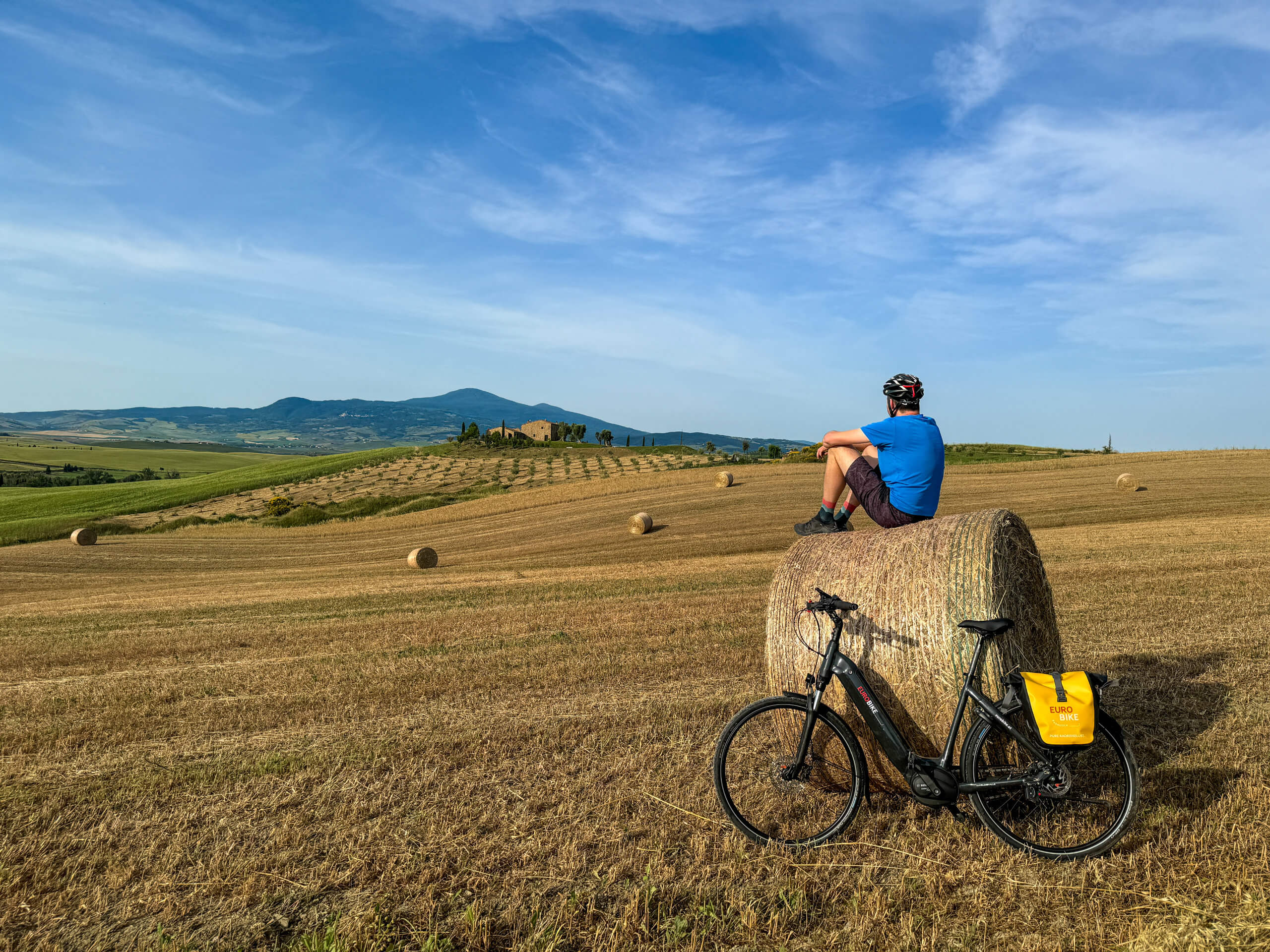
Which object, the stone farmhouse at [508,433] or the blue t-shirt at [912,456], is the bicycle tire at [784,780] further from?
the stone farmhouse at [508,433]

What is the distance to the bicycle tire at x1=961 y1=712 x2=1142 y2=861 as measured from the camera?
516cm

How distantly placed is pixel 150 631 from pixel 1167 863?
15727 millimetres

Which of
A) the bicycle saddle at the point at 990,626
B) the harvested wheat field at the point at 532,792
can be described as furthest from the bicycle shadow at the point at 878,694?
the bicycle saddle at the point at 990,626

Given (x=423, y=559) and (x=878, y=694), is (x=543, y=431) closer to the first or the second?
(x=423, y=559)

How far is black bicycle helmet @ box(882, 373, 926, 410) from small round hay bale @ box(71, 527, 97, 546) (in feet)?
128

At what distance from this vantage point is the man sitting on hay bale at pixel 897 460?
7.14 metres

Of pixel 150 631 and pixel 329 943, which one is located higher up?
pixel 329 943

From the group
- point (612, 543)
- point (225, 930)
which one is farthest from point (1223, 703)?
point (612, 543)

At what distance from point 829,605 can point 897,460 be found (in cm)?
197

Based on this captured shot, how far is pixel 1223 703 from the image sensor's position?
799 centimetres

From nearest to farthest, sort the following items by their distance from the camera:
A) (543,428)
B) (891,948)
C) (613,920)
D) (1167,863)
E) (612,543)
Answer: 1. (891,948)
2. (613,920)
3. (1167,863)
4. (612,543)
5. (543,428)

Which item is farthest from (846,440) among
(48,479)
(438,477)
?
(48,479)

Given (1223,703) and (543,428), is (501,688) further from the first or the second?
(543,428)

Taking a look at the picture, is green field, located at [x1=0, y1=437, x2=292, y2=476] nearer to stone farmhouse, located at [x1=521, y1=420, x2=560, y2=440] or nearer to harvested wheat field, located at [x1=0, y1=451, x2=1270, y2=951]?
stone farmhouse, located at [x1=521, y1=420, x2=560, y2=440]
